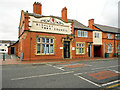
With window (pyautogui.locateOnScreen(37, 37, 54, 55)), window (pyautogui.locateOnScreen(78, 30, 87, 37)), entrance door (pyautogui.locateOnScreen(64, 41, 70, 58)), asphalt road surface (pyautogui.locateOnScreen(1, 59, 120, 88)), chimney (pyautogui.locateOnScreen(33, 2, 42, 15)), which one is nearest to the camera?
asphalt road surface (pyautogui.locateOnScreen(1, 59, 120, 88))

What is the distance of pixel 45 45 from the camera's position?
1543 cm

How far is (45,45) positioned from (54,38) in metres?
2.32

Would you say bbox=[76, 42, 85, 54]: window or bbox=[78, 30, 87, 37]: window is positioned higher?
bbox=[78, 30, 87, 37]: window

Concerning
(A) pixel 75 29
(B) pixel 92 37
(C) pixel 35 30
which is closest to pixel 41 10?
(C) pixel 35 30

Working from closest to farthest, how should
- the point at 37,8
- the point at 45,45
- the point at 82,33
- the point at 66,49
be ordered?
the point at 45,45
the point at 37,8
the point at 66,49
the point at 82,33

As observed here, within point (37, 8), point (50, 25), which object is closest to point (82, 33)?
point (50, 25)

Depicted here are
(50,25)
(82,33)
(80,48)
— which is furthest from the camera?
(82,33)

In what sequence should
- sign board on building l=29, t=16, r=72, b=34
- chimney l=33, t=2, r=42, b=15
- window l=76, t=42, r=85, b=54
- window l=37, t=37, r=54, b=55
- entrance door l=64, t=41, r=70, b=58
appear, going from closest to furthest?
1. sign board on building l=29, t=16, r=72, b=34
2. window l=37, t=37, r=54, b=55
3. chimney l=33, t=2, r=42, b=15
4. entrance door l=64, t=41, r=70, b=58
5. window l=76, t=42, r=85, b=54

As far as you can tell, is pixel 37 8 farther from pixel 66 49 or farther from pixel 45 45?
pixel 66 49

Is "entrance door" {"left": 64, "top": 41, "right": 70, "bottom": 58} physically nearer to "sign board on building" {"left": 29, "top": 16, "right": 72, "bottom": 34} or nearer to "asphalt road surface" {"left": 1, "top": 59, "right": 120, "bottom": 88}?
"sign board on building" {"left": 29, "top": 16, "right": 72, "bottom": 34}

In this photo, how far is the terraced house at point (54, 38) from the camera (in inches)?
557

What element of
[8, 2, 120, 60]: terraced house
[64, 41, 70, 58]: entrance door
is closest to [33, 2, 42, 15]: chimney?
[8, 2, 120, 60]: terraced house

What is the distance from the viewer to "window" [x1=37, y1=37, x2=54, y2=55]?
15.1 m

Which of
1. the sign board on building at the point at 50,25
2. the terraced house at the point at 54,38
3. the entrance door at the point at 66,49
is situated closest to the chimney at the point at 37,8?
the terraced house at the point at 54,38
